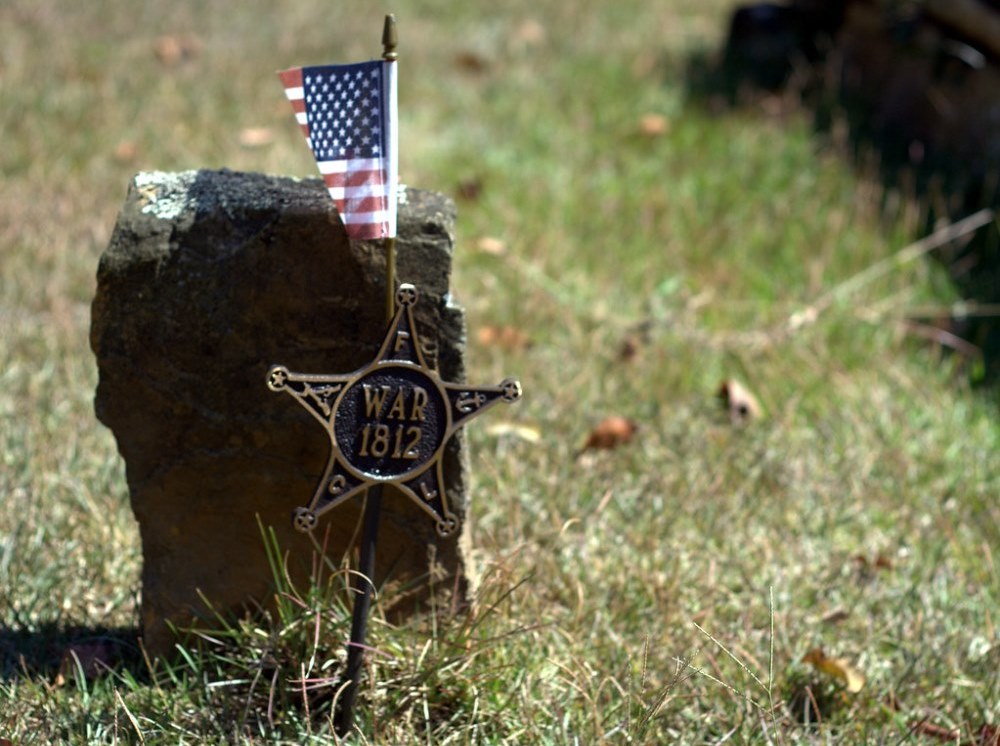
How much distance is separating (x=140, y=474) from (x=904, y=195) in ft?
10.7

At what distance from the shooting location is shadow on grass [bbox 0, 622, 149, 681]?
7.48ft

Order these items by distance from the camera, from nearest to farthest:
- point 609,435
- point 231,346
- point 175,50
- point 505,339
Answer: point 231,346 → point 609,435 → point 505,339 → point 175,50

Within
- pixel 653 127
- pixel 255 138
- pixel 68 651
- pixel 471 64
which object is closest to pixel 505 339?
pixel 255 138

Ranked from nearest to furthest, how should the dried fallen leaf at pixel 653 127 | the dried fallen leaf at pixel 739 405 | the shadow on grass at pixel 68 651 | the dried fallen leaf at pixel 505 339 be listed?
the shadow on grass at pixel 68 651 < the dried fallen leaf at pixel 739 405 < the dried fallen leaf at pixel 505 339 < the dried fallen leaf at pixel 653 127

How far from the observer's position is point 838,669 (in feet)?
7.80

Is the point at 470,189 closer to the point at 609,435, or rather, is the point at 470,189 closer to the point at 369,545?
the point at 609,435

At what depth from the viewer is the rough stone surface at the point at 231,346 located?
214 cm

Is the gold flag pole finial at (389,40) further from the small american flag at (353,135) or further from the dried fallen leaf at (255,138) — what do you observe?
the dried fallen leaf at (255,138)

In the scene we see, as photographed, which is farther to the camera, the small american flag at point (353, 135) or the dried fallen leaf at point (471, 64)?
the dried fallen leaf at point (471, 64)

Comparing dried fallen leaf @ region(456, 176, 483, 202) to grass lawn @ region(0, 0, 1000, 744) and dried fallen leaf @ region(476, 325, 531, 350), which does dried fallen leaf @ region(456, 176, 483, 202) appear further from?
dried fallen leaf @ region(476, 325, 531, 350)

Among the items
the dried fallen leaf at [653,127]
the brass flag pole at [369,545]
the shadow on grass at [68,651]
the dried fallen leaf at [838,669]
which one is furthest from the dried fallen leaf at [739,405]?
the dried fallen leaf at [653,127]

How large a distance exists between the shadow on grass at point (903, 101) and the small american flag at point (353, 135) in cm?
235

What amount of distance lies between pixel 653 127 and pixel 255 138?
5.06 feet

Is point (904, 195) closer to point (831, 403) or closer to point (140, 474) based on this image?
point (831, 403)
